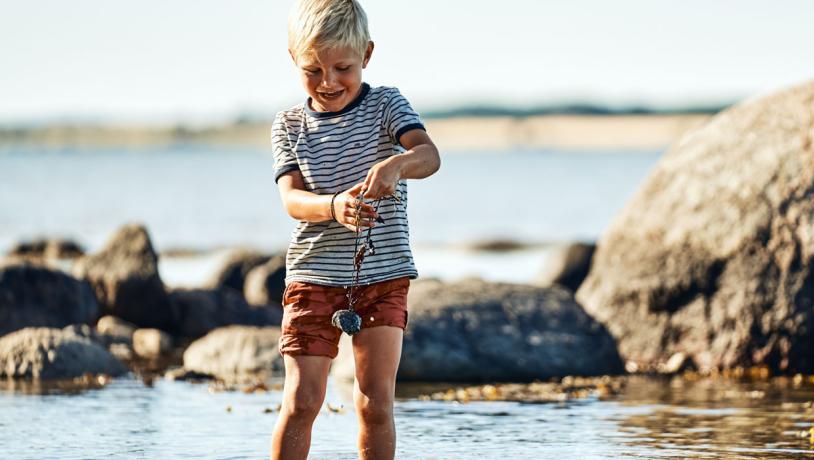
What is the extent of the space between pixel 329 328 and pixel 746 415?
375cm

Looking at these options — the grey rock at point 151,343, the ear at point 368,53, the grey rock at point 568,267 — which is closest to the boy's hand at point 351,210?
the ear at point 368,53

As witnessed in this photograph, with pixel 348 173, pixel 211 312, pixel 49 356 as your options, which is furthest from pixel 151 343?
pixel 348 173

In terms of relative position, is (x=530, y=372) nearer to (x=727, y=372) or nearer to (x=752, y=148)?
(x=727, y=372)

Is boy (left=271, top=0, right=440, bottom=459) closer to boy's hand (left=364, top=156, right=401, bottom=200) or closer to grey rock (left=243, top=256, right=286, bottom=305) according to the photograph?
boy's hand (left=364, top=156, right=401, bottom=200)

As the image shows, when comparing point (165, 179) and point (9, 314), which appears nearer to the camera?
point (9, 314)

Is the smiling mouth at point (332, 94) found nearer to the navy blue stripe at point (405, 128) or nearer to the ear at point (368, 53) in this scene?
the ear at point (368, 53)

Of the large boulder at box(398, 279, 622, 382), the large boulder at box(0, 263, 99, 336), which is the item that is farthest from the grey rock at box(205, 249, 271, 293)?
the large boulder at box(398, 279, 622, 382)

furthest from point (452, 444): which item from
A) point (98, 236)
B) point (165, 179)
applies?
point (165, 179)

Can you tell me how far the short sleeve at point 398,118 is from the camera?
592 centimetres

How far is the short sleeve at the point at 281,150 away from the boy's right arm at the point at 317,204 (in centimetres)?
3

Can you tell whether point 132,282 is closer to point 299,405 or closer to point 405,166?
point 299,405

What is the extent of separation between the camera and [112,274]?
14.6 meters

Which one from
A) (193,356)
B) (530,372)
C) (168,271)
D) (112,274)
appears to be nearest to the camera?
(530,372)

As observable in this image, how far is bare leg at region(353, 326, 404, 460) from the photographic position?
5934 millimetres
